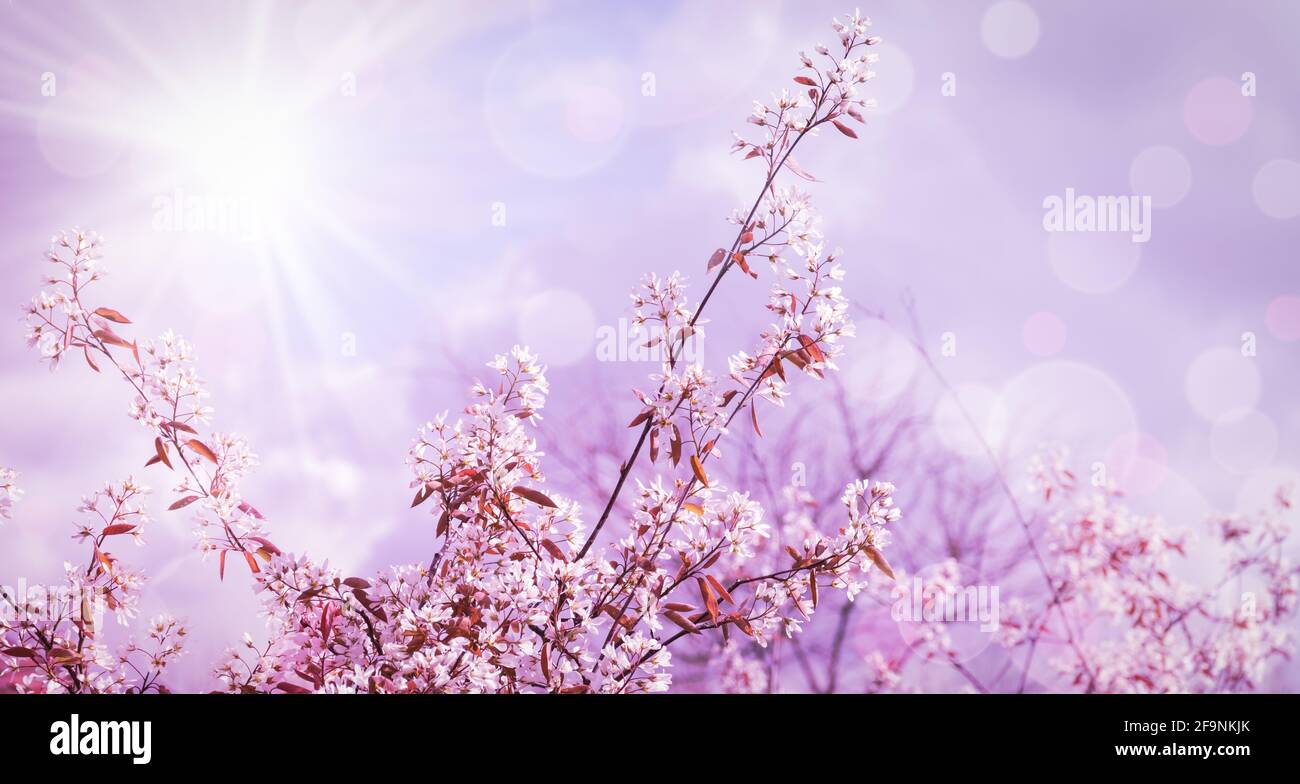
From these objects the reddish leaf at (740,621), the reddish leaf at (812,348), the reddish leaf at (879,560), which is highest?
the reddish leaf at (812,348)

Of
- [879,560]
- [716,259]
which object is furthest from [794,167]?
[879,560]

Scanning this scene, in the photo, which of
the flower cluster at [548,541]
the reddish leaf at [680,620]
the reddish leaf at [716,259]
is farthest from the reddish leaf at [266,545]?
the reddish leaf at [716,259]

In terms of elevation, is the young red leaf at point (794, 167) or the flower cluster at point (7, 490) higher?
the young red leaf at point (794, 167)

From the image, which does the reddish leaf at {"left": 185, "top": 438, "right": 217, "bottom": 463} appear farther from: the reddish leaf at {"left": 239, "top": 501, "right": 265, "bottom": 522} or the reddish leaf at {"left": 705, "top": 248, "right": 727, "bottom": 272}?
the reddish leaf at {"left": 705, "top": 248, "right": 727, "bottom": 272}

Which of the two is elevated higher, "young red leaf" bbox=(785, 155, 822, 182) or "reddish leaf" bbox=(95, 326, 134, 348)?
"young red leaf" bbox=(785, 155, 822, 182)

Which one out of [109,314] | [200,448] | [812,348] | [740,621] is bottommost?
[740,621]

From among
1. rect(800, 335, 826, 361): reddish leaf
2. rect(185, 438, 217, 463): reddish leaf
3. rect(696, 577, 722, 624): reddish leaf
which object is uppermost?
rect(800, 335, 826, 361): reddish leaf

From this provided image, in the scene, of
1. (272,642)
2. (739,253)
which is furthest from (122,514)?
(739,253)

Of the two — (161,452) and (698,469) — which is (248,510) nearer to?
(161,452)

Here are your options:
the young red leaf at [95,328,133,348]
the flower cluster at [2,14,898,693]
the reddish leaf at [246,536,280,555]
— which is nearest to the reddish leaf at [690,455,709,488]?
the flower cluster at [2,14,898,693]

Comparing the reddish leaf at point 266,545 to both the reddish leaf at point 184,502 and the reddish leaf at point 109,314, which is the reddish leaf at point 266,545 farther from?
the reddish leaf at point 109,314

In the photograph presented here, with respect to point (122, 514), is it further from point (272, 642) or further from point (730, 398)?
point (730, 398)
